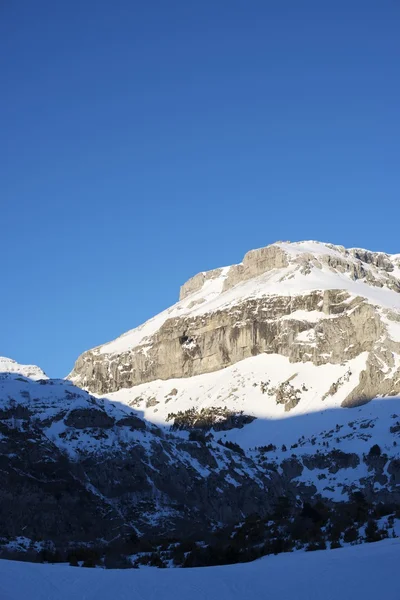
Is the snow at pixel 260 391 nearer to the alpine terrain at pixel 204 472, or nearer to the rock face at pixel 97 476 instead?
the alpine terrain at pixel 204 472

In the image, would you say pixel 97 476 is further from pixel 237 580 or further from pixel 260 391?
pixel 260 391

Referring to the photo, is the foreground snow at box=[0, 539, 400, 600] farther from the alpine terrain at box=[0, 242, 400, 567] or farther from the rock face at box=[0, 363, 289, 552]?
the rock face at box=[0, 363, 289, 552]

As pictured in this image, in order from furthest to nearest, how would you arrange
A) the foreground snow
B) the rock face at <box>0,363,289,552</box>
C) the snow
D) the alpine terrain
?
the snow, the rock face at <box>0,363,289,552</box>, the alpine terrain, the foreground snow

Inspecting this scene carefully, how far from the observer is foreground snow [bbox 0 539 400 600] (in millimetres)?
18828

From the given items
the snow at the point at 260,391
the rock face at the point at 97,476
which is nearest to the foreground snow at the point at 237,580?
the rock face at the point at 97,476

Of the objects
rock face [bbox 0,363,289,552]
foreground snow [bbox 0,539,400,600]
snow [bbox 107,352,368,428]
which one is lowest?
foreground snow [bbox 0,539,400,600]

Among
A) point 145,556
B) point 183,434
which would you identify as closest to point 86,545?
point 145,556

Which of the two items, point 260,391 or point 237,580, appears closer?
point 237,580

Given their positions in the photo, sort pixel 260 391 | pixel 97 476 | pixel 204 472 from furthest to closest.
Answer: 1. pixel 260 391
2. pixel 204 472
3. pixel 97 476

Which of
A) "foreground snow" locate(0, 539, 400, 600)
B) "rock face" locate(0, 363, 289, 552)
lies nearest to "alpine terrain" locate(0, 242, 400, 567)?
"rock face" locate(0, 363, 289, 552)

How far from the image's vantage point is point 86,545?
5306 centimetres

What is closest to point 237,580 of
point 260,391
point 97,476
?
point 97,476

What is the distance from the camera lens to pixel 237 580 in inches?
837

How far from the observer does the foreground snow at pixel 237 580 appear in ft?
61.8
